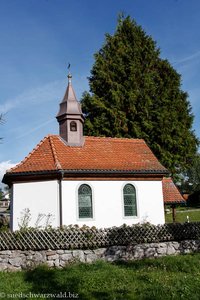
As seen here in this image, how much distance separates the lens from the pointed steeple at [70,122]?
63.2ft

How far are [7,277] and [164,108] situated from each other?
23657 mm

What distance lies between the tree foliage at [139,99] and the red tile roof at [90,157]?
28.6ft

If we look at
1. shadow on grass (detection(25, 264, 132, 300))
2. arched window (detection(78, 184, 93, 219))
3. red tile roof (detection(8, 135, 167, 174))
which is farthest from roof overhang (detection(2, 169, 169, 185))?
shadow on grass (detection(25, 264, 132, 300))

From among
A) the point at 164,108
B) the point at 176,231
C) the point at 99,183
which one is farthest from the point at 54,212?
the point at 164,108

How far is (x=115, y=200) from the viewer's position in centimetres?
1709

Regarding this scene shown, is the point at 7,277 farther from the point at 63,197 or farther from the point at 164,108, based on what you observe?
the point at 164,108

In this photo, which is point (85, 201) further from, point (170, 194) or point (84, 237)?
point (170, 194)

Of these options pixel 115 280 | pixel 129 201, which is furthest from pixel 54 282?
pixel 129 201

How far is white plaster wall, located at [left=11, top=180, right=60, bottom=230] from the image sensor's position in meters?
16.0

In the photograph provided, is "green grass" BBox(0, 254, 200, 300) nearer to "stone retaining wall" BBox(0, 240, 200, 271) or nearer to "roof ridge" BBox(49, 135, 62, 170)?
"stone retaining wall" BBox(0, 240, 200, 271)

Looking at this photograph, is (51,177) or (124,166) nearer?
(51,177)

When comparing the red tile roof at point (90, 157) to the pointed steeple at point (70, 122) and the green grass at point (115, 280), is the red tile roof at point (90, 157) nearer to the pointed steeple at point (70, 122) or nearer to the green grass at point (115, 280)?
the pointed steeple at point (70, 122)

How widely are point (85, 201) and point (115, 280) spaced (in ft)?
25.7

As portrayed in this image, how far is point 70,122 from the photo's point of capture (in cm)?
1952
